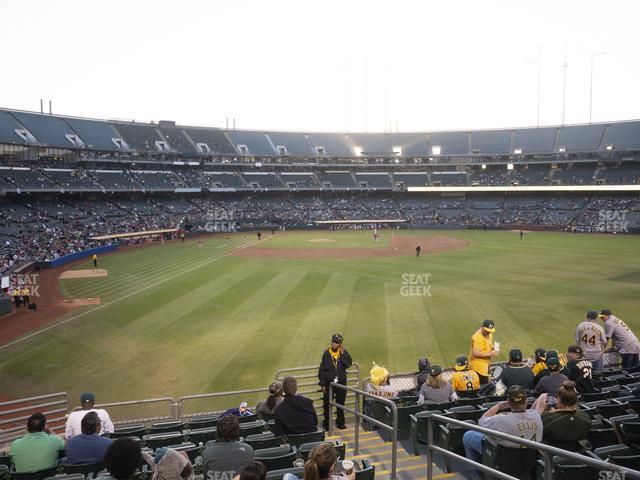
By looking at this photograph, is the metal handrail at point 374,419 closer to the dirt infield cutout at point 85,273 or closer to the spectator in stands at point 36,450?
the spectator in stands at point 36,450

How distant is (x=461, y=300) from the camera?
25.0m

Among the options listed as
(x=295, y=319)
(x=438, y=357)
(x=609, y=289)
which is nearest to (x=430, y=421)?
(x=438, y=357)

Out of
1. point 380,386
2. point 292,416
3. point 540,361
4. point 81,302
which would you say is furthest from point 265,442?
point 81,302

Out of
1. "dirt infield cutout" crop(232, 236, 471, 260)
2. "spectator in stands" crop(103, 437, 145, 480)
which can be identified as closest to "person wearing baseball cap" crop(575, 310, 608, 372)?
"spectator in stands" crop(103, 437, 145, 480)

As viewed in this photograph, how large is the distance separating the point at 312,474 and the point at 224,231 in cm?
7462

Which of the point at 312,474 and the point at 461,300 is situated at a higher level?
the point at 312,474

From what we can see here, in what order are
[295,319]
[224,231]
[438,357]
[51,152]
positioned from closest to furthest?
[438,357] → [295,319] → [51,152] → [224,231]

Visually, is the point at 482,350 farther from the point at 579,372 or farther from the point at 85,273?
the point at 85,273

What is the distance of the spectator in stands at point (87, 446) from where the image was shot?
6121 mm

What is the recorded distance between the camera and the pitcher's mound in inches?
1039

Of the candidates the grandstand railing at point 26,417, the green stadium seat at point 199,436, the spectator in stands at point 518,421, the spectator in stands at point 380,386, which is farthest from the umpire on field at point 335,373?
the grandstand railing at point 26,417

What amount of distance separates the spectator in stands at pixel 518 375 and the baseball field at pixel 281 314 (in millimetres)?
7205

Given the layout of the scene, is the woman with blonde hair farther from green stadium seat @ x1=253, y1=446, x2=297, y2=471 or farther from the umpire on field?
the umpire on field

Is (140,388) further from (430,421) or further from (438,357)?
(430,421)
